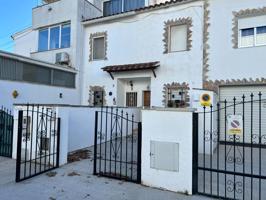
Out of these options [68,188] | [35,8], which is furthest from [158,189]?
[35,8]

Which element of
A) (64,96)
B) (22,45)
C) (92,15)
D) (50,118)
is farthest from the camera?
(22,45)

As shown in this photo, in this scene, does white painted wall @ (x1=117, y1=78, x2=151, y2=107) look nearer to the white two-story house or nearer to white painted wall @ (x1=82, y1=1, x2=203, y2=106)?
the white two-story house

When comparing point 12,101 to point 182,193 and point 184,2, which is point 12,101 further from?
point 184,2

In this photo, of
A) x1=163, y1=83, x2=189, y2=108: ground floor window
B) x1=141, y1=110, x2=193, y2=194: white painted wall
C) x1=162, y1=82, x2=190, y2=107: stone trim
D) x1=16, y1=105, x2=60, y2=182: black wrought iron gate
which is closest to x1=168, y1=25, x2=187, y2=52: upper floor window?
x1=162, y1=82, x2=190, y2=107: stone trim

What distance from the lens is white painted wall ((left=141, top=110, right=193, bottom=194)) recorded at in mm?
4730

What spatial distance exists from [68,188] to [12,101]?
20.9 feet

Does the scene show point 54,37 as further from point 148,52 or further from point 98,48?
point 148,52

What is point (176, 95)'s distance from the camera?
1166 centimetres

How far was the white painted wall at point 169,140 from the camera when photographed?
15.5ft

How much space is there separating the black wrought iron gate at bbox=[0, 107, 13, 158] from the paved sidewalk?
2.20 m

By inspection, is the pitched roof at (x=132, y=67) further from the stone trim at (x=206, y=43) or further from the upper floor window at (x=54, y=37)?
the upper floor window at (x=54, y=37)

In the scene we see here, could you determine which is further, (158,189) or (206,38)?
(206,38)

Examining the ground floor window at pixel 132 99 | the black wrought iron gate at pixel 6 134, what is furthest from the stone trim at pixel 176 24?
the black wrought iron gate at pixel 6 134

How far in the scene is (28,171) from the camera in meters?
6.01
